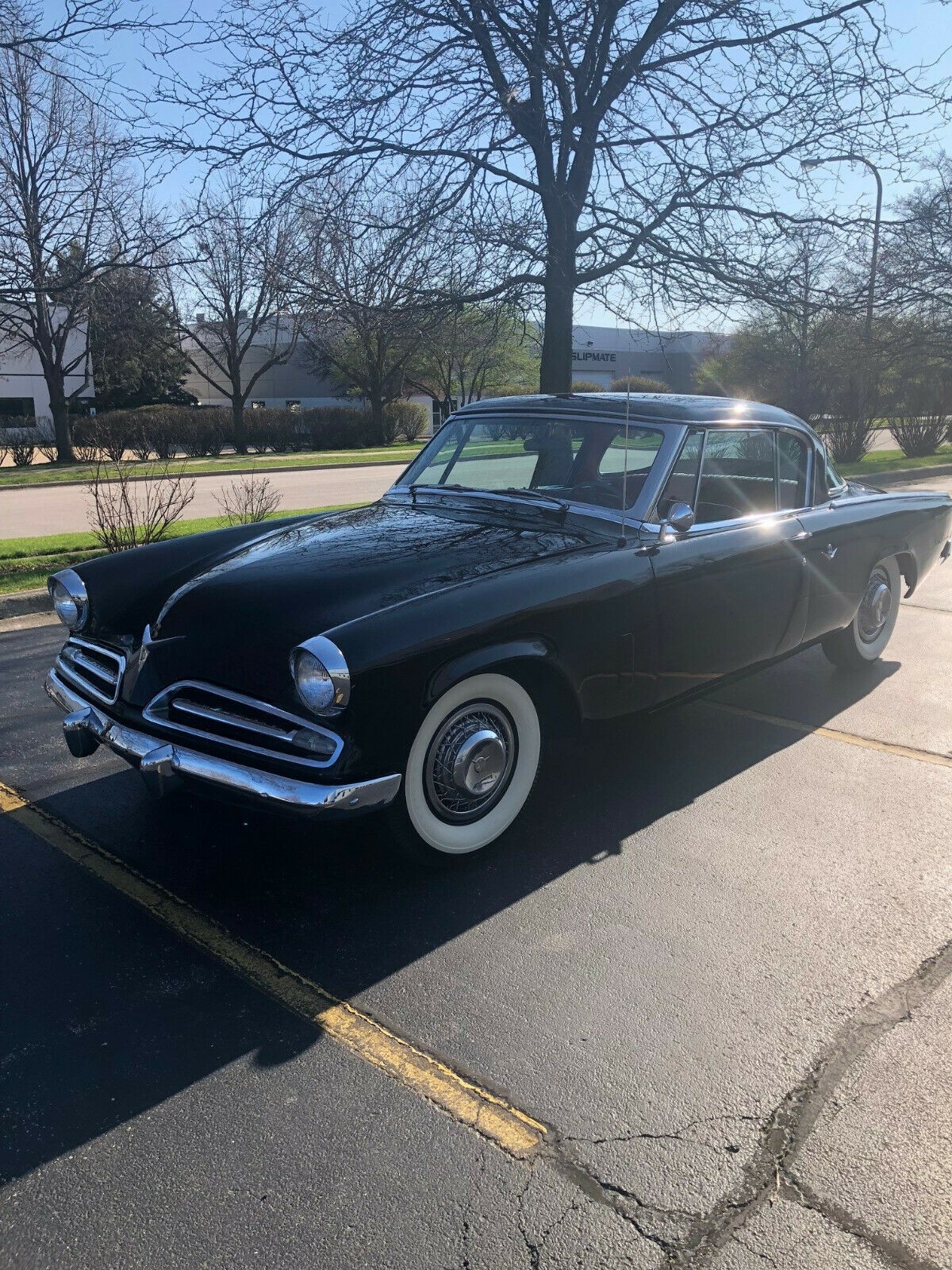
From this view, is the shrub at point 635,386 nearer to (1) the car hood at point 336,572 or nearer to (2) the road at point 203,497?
(1) the car hood at point 336,572

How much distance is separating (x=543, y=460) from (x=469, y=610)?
1566 millimetres

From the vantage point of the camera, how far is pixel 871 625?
5961 mm

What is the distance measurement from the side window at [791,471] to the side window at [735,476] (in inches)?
2.9

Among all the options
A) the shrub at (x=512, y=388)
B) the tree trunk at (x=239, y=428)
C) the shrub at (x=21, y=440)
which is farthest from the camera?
the shrub at (x=512, y=388)

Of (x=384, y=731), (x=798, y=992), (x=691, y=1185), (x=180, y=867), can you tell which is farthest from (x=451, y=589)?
(x=691, y=1185)

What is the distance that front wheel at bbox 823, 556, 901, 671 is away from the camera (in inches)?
228

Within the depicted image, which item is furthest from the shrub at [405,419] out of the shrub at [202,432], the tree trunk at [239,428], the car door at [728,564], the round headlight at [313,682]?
the round headlight at [313,682]

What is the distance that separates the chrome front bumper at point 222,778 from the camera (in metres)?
2.98

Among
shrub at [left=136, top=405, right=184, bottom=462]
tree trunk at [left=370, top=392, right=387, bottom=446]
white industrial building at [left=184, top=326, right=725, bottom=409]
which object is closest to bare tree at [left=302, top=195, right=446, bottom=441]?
shrub at [left=136, top=405, right=184, bottom=462]

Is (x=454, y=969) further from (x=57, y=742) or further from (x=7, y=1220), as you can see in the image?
(x=57, y=742)

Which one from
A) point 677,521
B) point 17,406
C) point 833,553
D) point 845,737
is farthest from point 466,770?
point 17,406

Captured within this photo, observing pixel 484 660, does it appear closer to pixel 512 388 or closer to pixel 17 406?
pixel 512 388

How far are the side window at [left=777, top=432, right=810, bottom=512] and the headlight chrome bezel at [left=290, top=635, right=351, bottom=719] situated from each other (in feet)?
9.41

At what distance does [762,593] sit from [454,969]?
2445 millimetres
